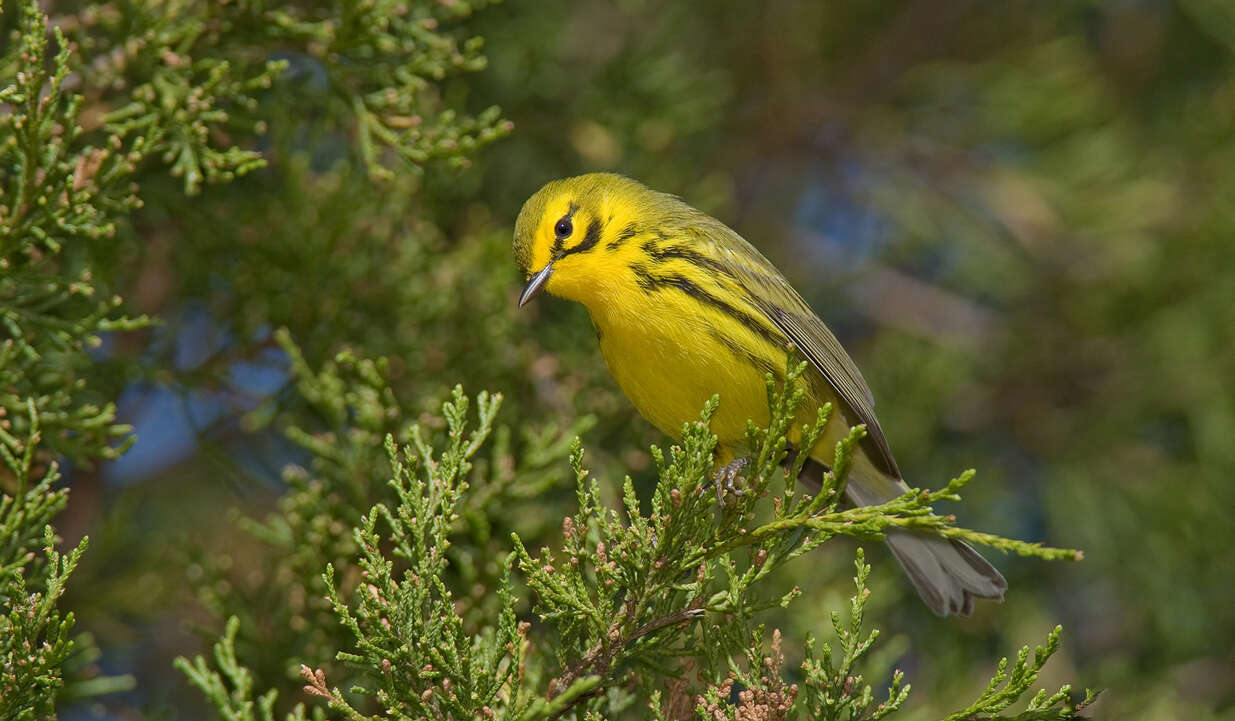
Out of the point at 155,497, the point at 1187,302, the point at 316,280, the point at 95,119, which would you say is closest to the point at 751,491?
the point at 316,280

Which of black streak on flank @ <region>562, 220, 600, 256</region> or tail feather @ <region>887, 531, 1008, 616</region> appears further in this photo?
black streak on flank @ <region>562, 220, 600, 256</region>

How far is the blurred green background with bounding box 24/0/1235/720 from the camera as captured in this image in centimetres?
318

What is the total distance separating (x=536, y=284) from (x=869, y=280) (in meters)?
1.87

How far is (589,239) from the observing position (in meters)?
3.16

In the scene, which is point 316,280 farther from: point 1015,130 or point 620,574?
point 1015,130

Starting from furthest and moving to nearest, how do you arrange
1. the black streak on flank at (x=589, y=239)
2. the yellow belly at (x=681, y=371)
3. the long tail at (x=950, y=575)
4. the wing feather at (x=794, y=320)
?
the black streak on flank at (x=589, y=239) → the wing feather at (x=794, y=320) → the long tail at (x=950, y=575) → the yellow belly at (x=681, y=371)

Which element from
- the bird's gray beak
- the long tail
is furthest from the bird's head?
the long tail

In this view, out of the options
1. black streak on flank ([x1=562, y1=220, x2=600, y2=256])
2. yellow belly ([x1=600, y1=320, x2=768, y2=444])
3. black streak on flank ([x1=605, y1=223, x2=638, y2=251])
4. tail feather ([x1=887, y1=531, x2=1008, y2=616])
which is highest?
black streak on flank ([x1=605, y1=223, x2=638, y2=251])

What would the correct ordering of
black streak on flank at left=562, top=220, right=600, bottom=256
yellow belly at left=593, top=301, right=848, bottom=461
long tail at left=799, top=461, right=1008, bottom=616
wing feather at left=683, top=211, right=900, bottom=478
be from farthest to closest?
black streak on flank at left=562, top=220, right=600, bottom=256, wing feather at left=683, top=211, right=900, bottom=478, long tail at left=799, top=461, right=1008, bottom=616, yellow belly at left=593, top=301, right=848, bottom=461

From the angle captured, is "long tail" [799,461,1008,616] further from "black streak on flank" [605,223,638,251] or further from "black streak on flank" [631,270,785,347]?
"black streak on flank" [605,223,638,251]

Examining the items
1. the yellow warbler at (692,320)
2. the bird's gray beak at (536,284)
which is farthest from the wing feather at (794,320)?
the bird's gray beak at (536,284)

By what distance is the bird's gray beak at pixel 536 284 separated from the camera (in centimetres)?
306

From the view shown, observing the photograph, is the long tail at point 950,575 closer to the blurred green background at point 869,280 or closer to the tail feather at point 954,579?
the tail feather at point 954,579

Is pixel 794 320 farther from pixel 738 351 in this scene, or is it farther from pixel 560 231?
pixel 560 231
